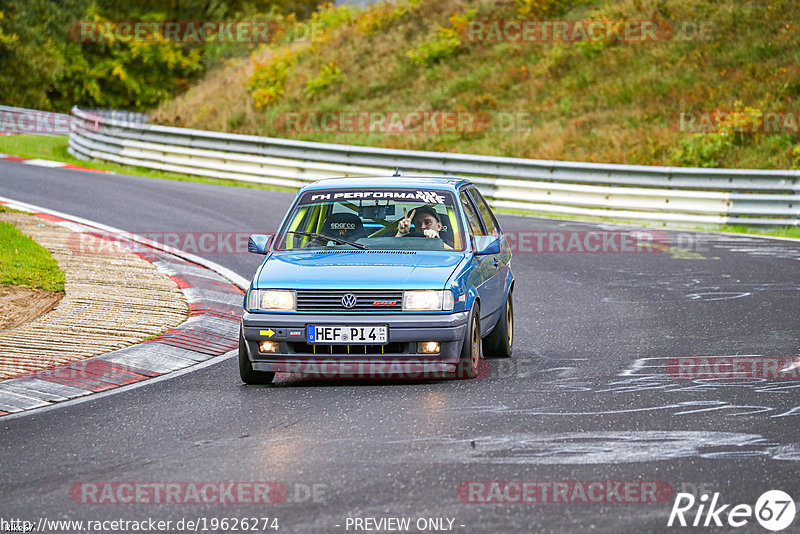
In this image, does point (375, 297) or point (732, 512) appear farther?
point (375, 297)

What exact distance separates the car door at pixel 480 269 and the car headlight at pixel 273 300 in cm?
142

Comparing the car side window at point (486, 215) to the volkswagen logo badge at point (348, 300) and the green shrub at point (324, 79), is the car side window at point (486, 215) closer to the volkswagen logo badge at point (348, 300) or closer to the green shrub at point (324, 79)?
the volkswagen logo badge at point (348, 300)

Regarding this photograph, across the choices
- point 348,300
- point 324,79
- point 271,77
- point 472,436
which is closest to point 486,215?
point 348,300

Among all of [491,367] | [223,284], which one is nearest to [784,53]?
[223,284]

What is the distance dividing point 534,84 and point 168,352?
23.2 meters

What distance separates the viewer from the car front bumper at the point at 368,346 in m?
8.26

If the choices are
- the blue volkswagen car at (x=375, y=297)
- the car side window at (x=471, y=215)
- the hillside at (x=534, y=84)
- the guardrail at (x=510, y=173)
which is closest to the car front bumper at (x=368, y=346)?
the blue volkswagen car at (x=375, y=297)

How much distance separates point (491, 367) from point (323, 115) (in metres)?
24.8

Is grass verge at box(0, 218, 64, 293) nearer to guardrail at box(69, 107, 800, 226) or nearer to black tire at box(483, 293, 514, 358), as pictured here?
black tire at box(483, 293, 514, 358)

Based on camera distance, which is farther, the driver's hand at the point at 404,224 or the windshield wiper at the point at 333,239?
the driver's hand at the point at 404,224

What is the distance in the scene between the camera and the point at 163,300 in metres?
12.1

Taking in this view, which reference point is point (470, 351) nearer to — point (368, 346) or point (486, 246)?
point (368, 346)

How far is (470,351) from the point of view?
28.0ft

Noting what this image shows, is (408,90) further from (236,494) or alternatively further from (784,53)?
(236,494)
